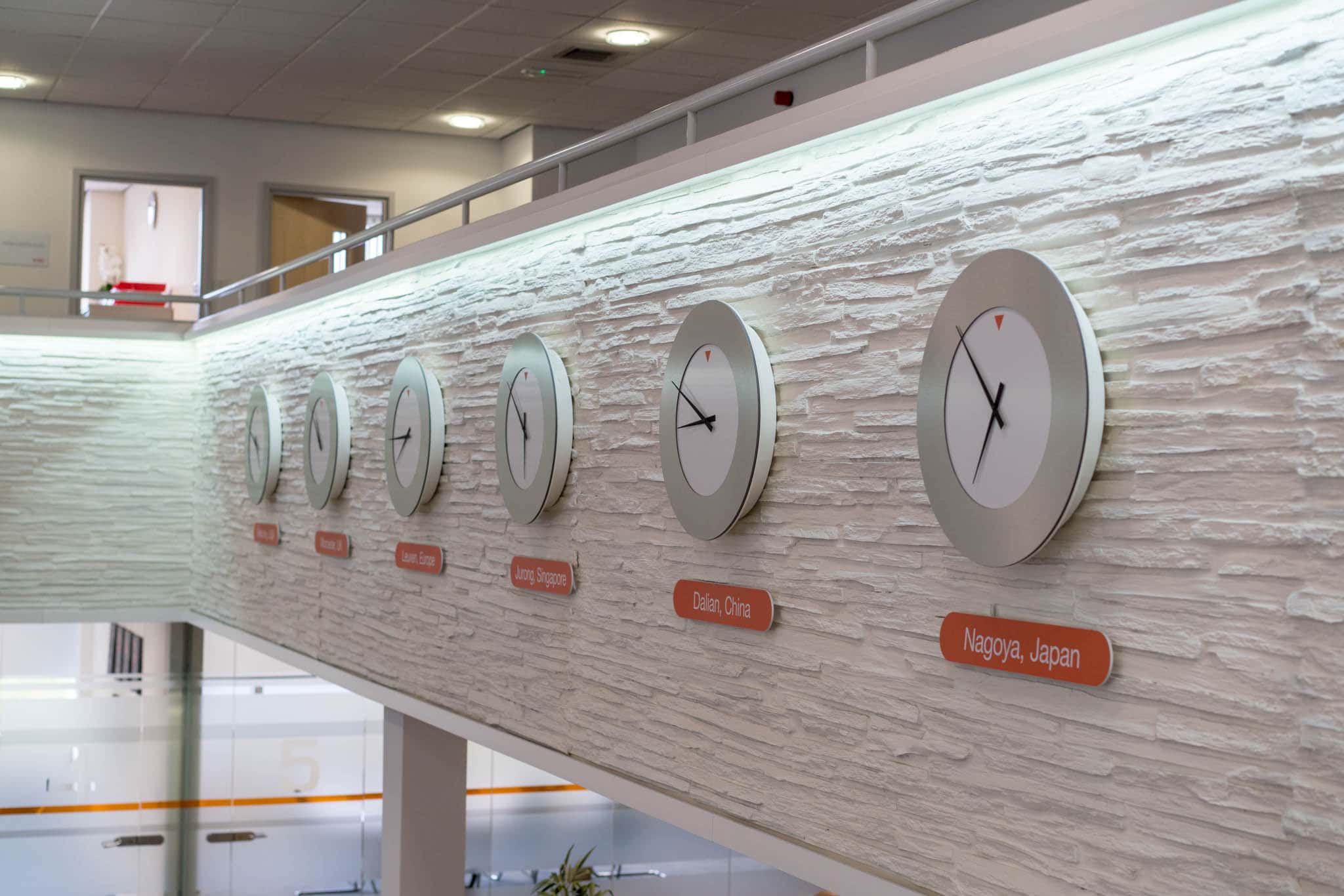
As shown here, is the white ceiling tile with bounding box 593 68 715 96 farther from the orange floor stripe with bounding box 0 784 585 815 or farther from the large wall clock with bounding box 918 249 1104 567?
the large wall clock with bounding box 918 249 1104 567

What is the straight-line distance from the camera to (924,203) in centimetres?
334

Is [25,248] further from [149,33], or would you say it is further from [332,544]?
[332,544]

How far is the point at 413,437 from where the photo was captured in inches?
244

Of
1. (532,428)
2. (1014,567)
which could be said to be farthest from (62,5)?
(1014,567)

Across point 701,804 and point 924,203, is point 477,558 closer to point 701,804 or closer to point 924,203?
point 701,804

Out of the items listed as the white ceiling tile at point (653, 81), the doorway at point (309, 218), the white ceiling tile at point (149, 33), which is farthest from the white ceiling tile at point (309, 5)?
the doorway at point (309, 218)

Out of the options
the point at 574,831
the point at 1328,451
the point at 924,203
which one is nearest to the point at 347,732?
the point at 574,831

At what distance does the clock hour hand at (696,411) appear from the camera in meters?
4.07

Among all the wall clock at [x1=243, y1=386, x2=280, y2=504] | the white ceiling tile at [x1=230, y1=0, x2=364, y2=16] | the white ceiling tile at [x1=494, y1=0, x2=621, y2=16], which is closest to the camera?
the wall clock at [x1=243, y1=386, x2=280, y2=504]

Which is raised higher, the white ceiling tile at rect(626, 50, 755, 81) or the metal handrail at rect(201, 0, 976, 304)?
the white ceiling tile at rect(626, 50, 755, 81)

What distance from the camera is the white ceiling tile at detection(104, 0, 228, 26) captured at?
8875 millimetres

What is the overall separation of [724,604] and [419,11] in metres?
6.19

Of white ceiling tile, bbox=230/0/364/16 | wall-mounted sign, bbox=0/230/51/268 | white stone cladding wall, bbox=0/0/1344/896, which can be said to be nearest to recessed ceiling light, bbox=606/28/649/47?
white ceiling tile, bbox=230/0/364/16

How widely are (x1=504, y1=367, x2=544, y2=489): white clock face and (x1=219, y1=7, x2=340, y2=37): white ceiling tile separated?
4922mm
